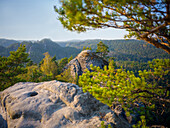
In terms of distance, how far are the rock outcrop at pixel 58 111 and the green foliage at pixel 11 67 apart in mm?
9006

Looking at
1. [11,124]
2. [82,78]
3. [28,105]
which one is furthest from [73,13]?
[11,124]

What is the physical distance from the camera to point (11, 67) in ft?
53.3

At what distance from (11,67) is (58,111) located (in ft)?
50.4

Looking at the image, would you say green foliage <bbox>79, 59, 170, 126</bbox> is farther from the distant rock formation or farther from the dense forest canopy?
the distant rock formation

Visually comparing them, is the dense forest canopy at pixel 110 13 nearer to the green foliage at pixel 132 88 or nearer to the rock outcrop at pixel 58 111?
the green foliage at pixel 132 88

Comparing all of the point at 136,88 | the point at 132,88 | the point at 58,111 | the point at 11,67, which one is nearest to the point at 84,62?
the point at 11,67

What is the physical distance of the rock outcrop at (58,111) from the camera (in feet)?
18.6

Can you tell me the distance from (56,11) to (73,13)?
39.4 inches

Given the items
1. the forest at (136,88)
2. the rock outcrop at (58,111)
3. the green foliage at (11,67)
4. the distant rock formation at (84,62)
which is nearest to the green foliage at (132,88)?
the forest at (136,88)

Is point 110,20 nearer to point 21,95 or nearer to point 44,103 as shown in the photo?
point 44,103

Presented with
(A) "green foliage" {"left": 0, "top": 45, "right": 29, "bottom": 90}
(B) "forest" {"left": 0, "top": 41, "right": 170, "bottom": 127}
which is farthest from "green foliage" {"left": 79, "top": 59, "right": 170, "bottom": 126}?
(A) "green foliage" {"left": 0, "top": 45, "right": 29, "bottom": 90}

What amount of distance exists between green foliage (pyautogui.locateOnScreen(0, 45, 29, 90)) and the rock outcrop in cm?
901

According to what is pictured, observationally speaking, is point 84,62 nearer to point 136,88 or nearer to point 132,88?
point 136,88

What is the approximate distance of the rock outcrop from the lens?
5676 mm
